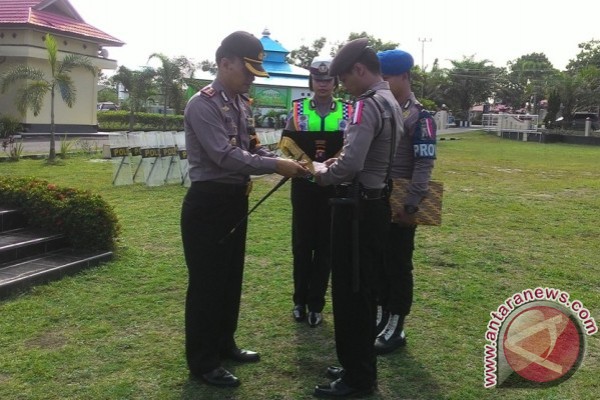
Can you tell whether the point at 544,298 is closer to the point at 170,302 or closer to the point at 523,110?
the point at 170,302

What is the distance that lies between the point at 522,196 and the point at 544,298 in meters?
7.80

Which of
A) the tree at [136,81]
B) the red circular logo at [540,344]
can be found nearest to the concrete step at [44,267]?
the red circular logo at [540,344]

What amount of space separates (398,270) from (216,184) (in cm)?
131

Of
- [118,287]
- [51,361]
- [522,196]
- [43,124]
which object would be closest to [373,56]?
[51,361]

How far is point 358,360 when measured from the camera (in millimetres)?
3139

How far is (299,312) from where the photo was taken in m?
4.25

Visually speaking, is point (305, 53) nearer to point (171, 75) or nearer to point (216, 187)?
point (171, 75)

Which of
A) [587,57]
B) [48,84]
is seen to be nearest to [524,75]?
[587,57]

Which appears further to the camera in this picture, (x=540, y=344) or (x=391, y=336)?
(x=391, y=336)

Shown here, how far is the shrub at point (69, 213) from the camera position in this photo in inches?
218

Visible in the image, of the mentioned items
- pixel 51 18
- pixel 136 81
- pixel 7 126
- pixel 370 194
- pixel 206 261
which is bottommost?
pixel 206 261

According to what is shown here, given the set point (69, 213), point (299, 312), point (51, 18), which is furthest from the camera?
point (51, 18)

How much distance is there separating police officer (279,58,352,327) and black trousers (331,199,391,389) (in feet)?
3.09

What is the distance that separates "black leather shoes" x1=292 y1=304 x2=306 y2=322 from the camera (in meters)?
4.23
